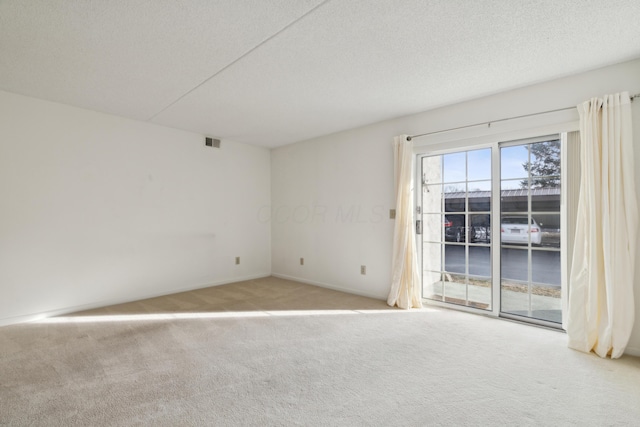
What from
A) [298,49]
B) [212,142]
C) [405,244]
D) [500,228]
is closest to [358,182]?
[405,244]

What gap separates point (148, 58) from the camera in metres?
2.42

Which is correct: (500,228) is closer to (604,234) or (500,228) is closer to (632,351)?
(604,234)

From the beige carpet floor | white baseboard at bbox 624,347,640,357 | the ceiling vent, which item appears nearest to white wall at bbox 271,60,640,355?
white baseboard at bbox 624,347,640,357

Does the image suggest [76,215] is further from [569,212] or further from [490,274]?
[569,212]

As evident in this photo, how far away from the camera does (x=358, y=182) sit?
14.4 feet

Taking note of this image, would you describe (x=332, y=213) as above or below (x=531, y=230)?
above

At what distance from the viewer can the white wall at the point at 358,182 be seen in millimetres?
2783

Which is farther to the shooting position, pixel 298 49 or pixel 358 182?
pixel 358 182

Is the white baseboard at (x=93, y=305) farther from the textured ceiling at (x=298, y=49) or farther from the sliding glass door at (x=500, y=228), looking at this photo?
the sliding glass door at (x=500, y=228)

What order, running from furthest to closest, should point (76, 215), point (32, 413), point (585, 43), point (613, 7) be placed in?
point (76, 215) → point (585, 43) → point (613, 7) → point (32, 413)

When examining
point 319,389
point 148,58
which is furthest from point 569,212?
point 148,58

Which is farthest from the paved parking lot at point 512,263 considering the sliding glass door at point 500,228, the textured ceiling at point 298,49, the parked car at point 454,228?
the textured ceiling at point 298,49

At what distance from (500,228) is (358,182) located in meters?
1.96

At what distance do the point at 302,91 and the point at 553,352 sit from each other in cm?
343
